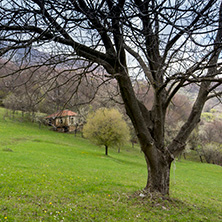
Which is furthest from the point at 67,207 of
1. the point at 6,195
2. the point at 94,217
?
the point at 6,195

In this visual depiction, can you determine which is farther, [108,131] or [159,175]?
[108,131]

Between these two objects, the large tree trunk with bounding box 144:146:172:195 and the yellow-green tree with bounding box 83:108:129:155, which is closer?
the large tree trunk with bounding box 144:146:172:195

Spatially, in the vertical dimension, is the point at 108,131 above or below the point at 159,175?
above

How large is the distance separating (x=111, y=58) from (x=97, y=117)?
1914 centimetres

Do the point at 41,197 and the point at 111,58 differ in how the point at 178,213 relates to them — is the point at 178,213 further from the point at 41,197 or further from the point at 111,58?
the point at 111,58

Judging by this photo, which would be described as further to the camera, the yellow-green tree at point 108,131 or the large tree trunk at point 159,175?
the yellow-green tree at point 108,131

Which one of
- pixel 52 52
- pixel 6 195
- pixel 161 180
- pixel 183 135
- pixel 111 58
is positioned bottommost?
pixel 6 195

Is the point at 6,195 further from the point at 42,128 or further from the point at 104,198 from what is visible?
the point at 42,128

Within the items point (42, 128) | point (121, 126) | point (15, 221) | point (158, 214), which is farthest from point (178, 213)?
point (42, 128)

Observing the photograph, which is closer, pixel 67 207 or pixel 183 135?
pixel 67 207

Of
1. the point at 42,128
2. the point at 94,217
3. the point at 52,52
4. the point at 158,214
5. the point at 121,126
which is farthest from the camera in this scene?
the point at 42,128

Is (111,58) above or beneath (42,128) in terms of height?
above

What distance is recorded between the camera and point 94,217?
3.82 metres

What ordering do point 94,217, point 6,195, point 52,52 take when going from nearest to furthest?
1. point 52,52
2. point 94,217
3. point 6,195
